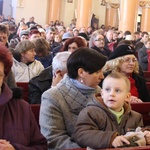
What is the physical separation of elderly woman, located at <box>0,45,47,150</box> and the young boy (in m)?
0.33

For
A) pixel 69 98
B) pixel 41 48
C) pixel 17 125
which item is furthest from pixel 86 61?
pixel 41 48

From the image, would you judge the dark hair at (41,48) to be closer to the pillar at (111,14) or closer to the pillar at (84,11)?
the pillar at (84,11)

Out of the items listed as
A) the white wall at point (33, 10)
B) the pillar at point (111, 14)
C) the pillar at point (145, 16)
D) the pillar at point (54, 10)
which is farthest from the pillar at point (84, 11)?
the pillar at point (111, 14)

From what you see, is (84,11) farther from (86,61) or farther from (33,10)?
(86,61)

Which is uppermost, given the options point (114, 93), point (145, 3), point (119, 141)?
point (145, 3)

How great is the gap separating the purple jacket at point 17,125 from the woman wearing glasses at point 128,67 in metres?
2.06

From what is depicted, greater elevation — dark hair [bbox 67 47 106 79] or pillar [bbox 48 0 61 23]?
pillar [bbox 48 0 61 23]

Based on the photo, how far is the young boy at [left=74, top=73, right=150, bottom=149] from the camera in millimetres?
2684

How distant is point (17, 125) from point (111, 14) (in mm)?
24731

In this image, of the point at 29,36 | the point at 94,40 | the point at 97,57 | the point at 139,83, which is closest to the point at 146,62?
the point at 94,40

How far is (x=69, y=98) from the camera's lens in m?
3.09

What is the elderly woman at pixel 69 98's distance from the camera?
297 centimetres

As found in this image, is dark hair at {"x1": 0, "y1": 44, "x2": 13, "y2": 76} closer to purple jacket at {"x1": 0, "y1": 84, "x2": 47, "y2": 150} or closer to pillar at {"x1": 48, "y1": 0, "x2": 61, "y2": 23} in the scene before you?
purple jacket at {"x1": 0, "y1": 84, "x2": 47, "y2": 150}

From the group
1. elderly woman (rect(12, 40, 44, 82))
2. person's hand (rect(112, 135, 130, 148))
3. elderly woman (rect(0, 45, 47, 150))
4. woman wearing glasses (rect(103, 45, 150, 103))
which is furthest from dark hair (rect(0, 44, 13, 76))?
elderly woman (rect(12, 40, 44, 82))
